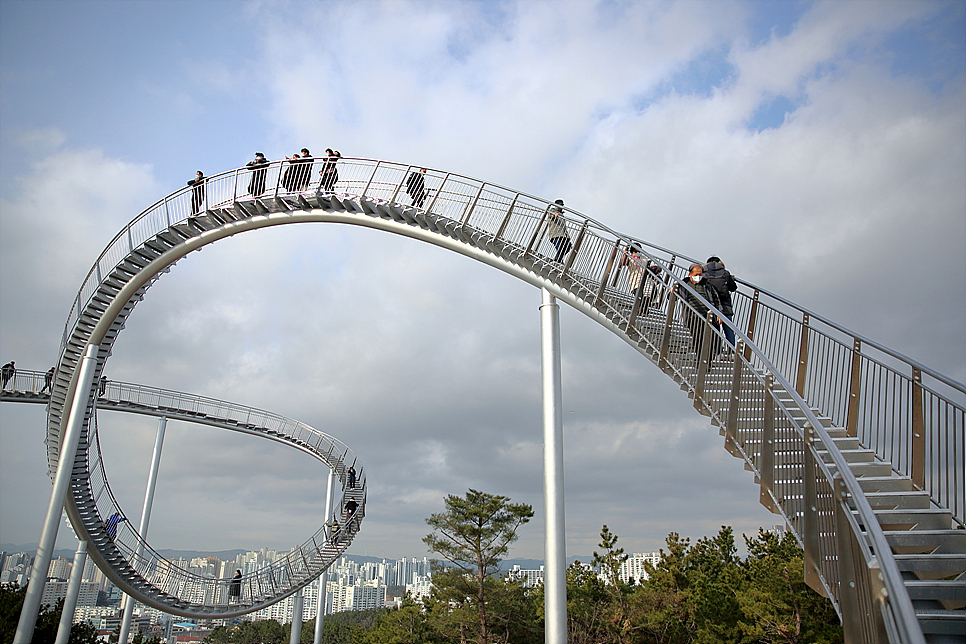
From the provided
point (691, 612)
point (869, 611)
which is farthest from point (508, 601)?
point (869, 611)

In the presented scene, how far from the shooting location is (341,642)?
52.6 meters

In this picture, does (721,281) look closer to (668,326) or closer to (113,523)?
(668,326)

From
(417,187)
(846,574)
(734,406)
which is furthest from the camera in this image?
(417,187)

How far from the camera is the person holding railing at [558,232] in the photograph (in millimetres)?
11609

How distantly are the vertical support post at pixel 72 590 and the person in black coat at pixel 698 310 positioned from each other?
17.1 meters

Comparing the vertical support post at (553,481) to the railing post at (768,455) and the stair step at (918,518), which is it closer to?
the railing post at (768,455)

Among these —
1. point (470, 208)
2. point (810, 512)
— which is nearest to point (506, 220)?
point (470, 208)

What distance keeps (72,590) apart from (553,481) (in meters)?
15.2

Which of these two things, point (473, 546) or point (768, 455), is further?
point (473, 546)

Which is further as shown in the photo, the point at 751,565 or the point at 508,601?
the point at 751,565

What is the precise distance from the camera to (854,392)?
832 cm

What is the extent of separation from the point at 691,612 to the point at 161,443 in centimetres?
2354

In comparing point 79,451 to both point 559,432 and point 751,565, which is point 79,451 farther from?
point 751,565

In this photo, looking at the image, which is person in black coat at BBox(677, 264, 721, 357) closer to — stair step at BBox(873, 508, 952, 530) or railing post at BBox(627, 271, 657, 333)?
railing post at BBox(627, 271, 657, 333)
